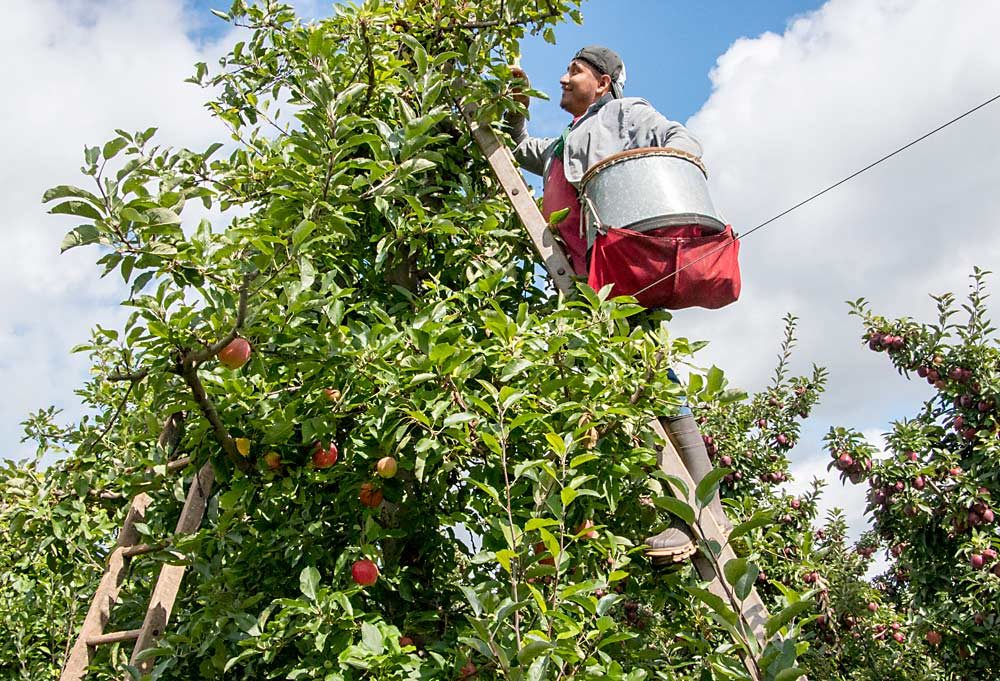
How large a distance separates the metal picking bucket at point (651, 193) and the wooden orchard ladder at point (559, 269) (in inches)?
11.1

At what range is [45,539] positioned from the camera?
307 centimetres

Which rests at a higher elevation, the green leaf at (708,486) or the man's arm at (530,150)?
the man's arm at (530,150)

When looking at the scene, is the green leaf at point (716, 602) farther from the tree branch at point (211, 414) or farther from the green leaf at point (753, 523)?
the tree branch at point (211, 414)

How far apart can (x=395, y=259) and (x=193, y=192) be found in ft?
3.77

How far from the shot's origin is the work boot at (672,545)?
2537mm

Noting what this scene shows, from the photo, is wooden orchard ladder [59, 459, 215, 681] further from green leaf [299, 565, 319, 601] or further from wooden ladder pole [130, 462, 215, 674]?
green leaf [299, 565, 319, 601]

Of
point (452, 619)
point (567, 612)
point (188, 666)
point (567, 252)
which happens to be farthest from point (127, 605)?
point (567, 252)

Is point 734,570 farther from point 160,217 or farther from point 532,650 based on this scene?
point 160,217

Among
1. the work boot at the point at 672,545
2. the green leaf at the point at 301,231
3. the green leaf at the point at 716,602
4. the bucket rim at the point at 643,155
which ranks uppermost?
the bucket rim at the point at 643,155

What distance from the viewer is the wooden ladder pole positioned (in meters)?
2.55

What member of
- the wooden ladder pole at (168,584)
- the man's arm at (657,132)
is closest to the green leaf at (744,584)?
the man's arm at (657,132)

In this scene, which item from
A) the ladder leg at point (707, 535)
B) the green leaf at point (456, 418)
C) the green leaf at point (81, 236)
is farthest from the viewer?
the ladder leg at point (707, 535)

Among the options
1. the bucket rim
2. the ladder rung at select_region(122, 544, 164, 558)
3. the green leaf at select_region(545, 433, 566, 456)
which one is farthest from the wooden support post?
the ladder rung at select_region(122, 544, 164, 558)

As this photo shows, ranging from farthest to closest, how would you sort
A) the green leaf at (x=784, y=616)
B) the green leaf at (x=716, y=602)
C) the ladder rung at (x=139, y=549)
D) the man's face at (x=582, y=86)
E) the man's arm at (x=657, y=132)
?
the man's face at (x=582, y=86) → the man's arm at (x=657, y=132) → the ladder rung at (x=139, y=549) → the green leaf at (x=784, y=616) → the green leaf at (x=716, y=602)
